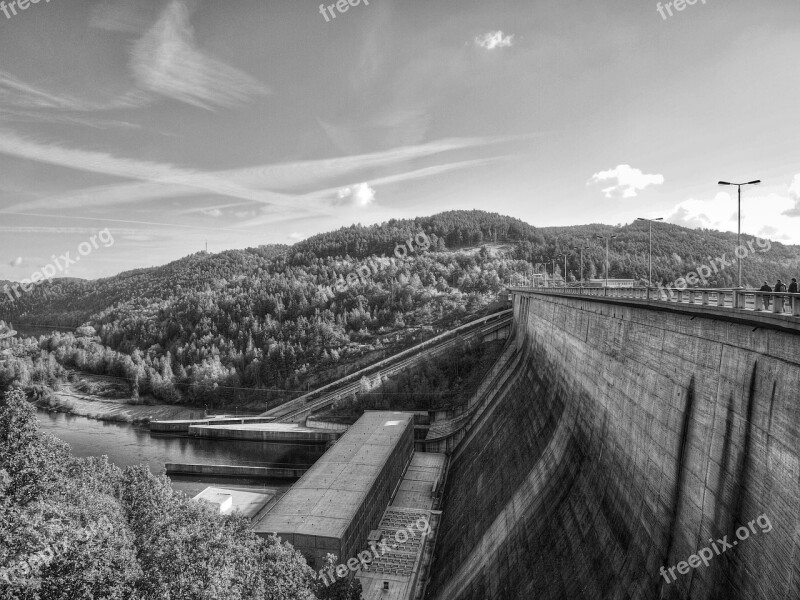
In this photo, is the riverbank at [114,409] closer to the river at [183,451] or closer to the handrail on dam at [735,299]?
the river at [183,451]

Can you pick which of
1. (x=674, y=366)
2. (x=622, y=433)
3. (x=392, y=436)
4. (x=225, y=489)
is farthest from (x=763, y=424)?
(x=225, y=489)

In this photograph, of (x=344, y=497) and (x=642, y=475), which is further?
(x=344, y=497)

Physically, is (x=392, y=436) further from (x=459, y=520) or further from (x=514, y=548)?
(x=514, y=548)

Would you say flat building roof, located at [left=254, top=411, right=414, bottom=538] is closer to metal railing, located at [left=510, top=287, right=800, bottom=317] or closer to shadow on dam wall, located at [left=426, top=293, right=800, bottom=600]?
shadow on dam wall, located at [left=426, top=293, right=800, bottom=600]

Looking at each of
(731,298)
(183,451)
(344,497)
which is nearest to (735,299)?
(731,298)

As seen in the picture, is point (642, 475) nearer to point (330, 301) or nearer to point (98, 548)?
point (98, 548)

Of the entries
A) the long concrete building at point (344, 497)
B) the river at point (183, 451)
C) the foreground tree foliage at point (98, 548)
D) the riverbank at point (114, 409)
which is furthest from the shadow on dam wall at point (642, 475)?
the riverbank at point (114, 409)

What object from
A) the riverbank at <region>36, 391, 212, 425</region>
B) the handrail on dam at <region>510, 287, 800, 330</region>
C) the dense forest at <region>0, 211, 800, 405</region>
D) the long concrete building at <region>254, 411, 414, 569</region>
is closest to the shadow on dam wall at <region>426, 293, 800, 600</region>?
the handrail on dam at <region>510, 287, 800, 330</region>
